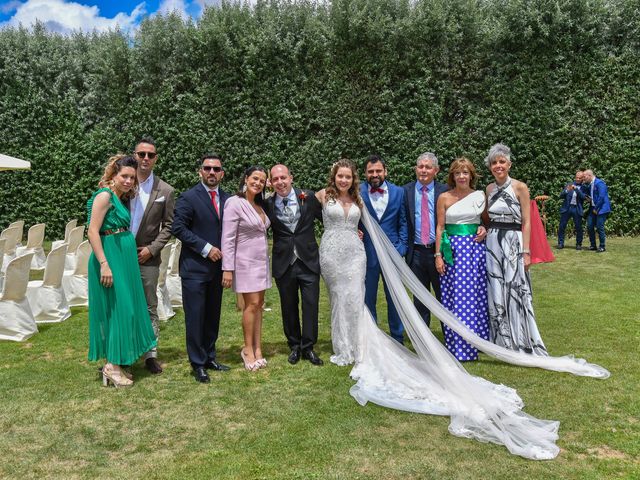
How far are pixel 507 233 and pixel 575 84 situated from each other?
9.28 meters

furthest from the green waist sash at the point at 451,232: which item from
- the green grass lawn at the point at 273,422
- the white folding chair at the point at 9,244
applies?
the white folding chair at the point at 9,244

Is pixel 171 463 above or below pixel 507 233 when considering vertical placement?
below

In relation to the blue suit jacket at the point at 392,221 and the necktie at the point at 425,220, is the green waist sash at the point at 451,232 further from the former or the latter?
the blue suit jacket at the point at 392,221

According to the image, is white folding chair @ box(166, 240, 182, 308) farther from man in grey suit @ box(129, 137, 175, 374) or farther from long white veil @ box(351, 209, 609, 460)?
long white veil @ box(351, 209, 609, 460)

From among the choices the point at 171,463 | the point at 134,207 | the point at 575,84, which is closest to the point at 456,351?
the point at 171,463

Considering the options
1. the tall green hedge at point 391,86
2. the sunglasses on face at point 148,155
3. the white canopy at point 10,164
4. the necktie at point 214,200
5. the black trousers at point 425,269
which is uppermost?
the tall green hedge at point 391,86

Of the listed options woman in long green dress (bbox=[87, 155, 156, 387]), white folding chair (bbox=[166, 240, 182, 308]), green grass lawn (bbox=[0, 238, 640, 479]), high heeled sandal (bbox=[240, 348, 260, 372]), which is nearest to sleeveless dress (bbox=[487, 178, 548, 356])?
green grass lawn (bbox=[0, 238, 640, 479])

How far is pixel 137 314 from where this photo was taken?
15.2ft

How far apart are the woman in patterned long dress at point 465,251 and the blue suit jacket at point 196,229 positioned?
7.10 ft

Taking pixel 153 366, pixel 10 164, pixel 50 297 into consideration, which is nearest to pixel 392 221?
pixel 153 366

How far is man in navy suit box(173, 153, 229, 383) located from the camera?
4.71m

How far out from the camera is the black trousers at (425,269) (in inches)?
216

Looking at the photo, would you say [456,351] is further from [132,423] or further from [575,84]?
[575,84]

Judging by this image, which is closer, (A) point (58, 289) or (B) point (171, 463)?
(B) point (171, 463)
